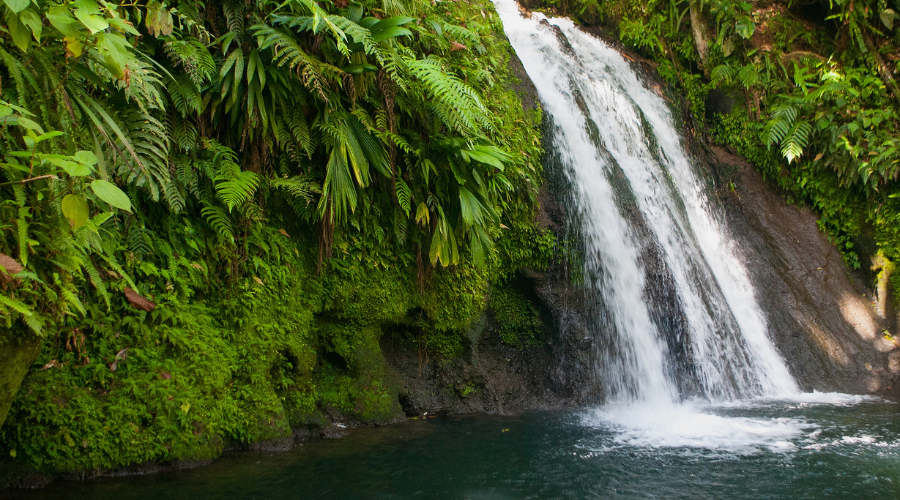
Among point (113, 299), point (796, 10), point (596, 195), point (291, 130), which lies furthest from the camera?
point (796, 10)

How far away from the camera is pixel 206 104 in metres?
4.05

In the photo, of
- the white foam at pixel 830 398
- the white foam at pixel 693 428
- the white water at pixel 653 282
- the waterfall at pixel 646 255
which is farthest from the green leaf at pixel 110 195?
the white foam at pixel 830 398

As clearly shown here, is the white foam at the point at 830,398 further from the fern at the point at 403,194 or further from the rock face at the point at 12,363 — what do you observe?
the rock face at the point at 12,363

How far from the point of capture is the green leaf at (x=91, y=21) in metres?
2.36

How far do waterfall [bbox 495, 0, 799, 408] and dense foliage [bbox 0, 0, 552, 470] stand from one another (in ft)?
4.69

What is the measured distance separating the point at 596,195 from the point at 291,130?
13.5 ft

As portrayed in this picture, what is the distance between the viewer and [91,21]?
2.40 meters

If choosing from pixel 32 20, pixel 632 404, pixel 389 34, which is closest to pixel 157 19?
pixel 32 20

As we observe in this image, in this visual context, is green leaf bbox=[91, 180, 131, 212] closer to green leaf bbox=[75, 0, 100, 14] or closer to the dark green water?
green leaf bbox=[75, 0, 100, 14]

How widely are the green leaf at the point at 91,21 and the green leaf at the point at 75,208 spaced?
76cm

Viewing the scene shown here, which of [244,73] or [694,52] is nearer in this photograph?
[244,73]

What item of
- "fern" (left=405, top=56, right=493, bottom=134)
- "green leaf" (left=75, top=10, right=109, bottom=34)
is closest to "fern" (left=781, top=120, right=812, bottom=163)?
"fern" (left=405, top=56, right=493, bottom=134)

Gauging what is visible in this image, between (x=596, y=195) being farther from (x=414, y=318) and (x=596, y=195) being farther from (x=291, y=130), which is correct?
(x=291, y=130)

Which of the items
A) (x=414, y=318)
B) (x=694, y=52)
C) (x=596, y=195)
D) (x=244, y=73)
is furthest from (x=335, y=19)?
(x=694, y=52)
